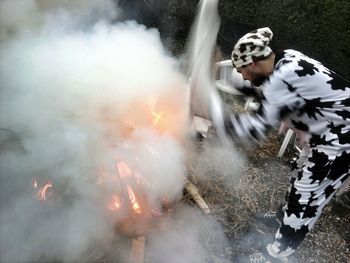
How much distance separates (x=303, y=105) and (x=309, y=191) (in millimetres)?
964

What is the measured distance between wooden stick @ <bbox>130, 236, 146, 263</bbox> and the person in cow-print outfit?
1672mm

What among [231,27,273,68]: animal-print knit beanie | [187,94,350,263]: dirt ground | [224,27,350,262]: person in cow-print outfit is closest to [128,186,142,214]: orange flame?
[187,94,350,263]: dirt ground

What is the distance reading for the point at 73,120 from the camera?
478 cm

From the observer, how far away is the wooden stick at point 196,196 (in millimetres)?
4773

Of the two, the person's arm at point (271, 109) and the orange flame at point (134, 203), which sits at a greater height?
the person's arm at point (271, 109)

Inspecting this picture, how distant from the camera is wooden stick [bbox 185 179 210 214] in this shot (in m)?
4.77

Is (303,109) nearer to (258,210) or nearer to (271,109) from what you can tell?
(271,109)

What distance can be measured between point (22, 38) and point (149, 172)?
3269 millimetres

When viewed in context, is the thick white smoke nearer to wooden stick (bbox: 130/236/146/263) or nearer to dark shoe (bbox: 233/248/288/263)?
wooden stick (bbox: 130/236/146/263)

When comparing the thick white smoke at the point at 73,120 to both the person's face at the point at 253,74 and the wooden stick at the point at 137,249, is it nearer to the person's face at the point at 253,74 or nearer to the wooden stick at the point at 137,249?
the wooden stick at the point at 137,249

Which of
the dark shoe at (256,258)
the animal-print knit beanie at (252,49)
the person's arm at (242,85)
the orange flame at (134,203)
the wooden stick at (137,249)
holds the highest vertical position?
the animal-print knit beanie at (252,49)

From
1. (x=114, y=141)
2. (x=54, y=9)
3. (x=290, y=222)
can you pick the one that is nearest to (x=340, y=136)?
(x=290, y=222)

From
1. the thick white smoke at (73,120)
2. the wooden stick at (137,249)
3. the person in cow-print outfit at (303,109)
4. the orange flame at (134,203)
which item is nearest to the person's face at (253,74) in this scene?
the person in cow-print outfit at (303,109)

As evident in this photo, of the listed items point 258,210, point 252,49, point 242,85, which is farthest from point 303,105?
point 258,210
